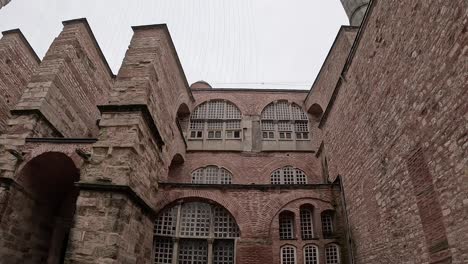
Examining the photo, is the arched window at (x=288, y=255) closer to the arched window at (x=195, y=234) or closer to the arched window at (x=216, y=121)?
the arched window at (x=195, y=234)

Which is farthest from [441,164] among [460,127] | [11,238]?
[11,238]

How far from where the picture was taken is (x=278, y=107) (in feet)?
54.8

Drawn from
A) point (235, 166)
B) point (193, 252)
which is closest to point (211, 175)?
point (235, 166)

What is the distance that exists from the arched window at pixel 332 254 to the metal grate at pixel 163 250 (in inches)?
194

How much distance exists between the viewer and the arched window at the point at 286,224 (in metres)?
9.66

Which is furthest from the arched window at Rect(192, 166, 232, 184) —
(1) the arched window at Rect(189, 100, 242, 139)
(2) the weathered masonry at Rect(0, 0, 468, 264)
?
(1) the arched window at Rect(189, 100, 242, 139)

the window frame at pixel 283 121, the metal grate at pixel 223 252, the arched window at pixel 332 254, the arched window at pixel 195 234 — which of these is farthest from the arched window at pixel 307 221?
the window frame at pixel 283 121

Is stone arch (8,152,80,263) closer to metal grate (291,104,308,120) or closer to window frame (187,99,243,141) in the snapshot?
window frame (187,99,243,141)

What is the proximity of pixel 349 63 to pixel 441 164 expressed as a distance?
494 cm

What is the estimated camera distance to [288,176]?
14422 mm

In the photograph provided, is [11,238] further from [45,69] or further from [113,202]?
[45,69]

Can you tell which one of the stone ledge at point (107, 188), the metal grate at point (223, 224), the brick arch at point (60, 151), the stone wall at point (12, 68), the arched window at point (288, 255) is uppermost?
the stone wall at point (12, 68)

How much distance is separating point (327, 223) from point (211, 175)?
6.53m

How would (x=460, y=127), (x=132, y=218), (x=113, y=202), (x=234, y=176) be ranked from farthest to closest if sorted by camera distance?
(x=234, y=176) → (x=132, y=218) → (x=113, y=202) → (x=460, y=127)
